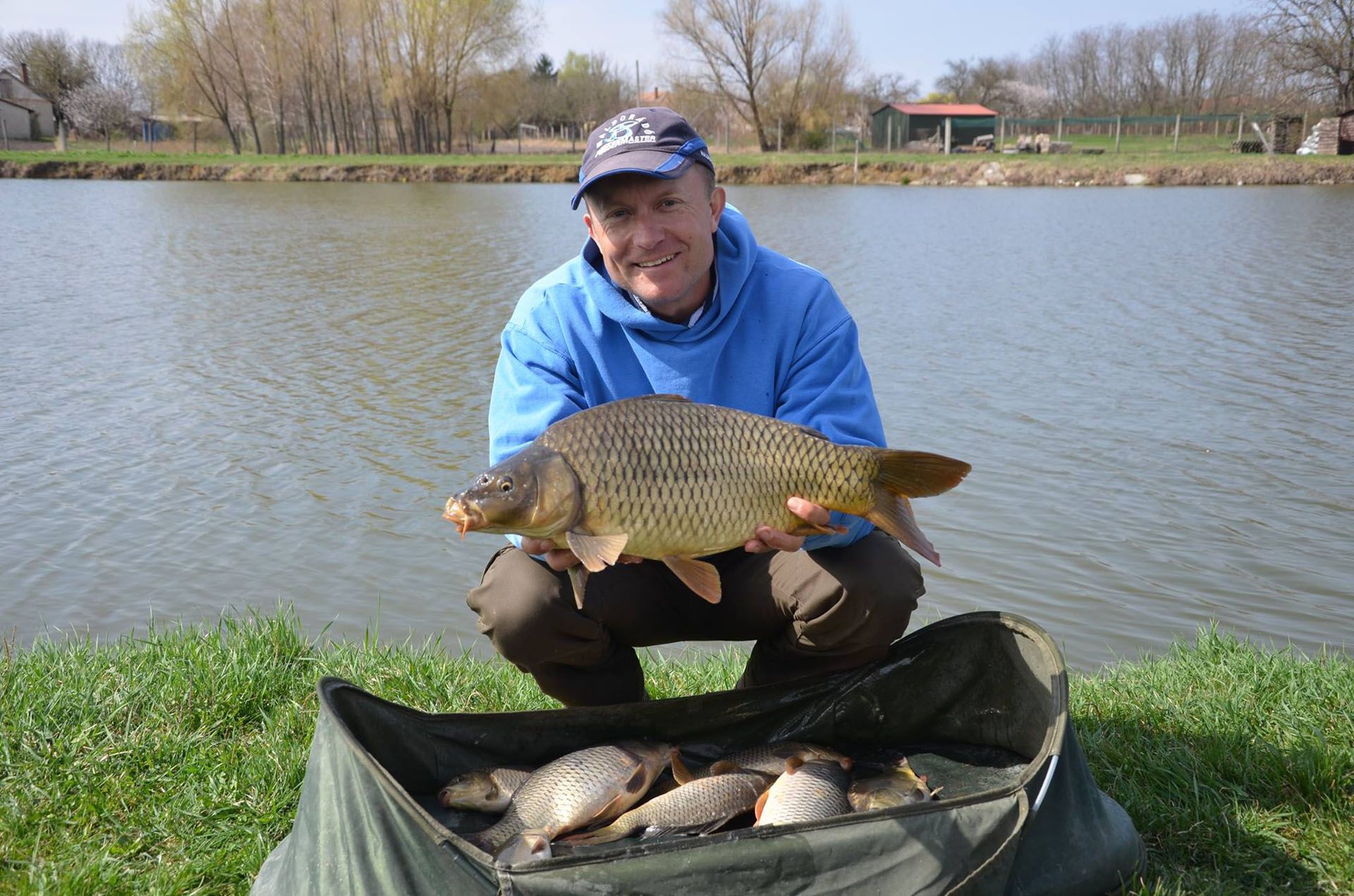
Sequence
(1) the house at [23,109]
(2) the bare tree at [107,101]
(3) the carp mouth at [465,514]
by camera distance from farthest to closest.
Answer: (2) the bare tree at [107,101] < (1) the house at [23,109] < (3) the carp mouth at [465,514]

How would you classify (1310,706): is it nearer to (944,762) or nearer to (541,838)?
(944,762)

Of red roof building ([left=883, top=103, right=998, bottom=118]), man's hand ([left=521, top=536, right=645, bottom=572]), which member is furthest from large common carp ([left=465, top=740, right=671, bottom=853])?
red roof building ([left=883, top=103, right=998, bottom=118])

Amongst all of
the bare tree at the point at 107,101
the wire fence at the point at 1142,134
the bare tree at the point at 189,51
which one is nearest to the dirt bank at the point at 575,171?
the wire fence at the point at 1142,134

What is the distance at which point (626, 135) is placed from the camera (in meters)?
2.20

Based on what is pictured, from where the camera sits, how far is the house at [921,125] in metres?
43.8

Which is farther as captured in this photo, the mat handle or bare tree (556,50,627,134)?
bare tree (556,50,627,134)

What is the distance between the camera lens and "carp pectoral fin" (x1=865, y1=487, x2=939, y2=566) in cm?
201

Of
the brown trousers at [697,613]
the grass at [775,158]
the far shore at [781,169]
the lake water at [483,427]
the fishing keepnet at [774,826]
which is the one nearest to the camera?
the fishing keepnet at [774,826]

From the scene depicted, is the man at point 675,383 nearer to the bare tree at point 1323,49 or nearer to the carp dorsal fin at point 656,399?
the carp dorsal fin at point 656,399

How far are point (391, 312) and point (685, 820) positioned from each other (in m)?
8.23

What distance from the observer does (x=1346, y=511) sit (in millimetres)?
4672

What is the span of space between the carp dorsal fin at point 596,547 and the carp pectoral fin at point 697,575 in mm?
126

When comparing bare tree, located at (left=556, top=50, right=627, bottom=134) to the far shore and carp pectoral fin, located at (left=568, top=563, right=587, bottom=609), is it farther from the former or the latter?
carp pectoral fin, located at (left=568, top=563, right=587, bottom=609)

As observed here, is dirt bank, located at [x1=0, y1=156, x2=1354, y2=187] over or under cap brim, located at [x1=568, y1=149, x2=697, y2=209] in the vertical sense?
over
